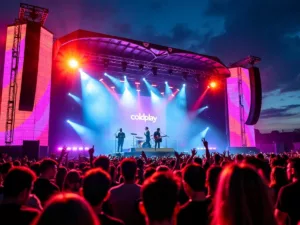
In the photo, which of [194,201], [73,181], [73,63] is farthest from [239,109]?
[194,201]

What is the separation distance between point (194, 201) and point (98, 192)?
87 centimetres

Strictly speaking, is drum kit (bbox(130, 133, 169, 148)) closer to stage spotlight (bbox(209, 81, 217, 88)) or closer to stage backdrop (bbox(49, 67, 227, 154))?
stage backdrop (bbox(49, 67, 227, 154))

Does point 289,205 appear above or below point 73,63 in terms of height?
below

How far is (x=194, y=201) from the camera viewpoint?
2.39 m

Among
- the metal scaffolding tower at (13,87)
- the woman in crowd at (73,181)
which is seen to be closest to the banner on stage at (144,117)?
the metal scaffolding tower at (13,87)

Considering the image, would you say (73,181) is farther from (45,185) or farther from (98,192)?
(98,192)

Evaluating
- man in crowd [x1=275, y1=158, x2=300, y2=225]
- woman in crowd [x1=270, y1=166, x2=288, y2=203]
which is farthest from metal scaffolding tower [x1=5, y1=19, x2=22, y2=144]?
man in crowd [x1=275, y1=158, x2=300, y2=225]

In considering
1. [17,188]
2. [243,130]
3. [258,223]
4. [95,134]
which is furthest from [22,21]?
[243,130]

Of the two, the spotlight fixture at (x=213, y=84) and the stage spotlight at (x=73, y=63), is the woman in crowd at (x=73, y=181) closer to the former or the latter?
the stage spotlight at (x=73, y=63)

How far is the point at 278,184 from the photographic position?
3650 millimetres

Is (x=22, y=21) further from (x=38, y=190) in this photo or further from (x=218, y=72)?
(x=218, y=72)

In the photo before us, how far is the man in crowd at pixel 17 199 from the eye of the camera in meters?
1.97

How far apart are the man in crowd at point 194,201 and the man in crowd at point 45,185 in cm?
188

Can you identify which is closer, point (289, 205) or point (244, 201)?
point (244, 201)
